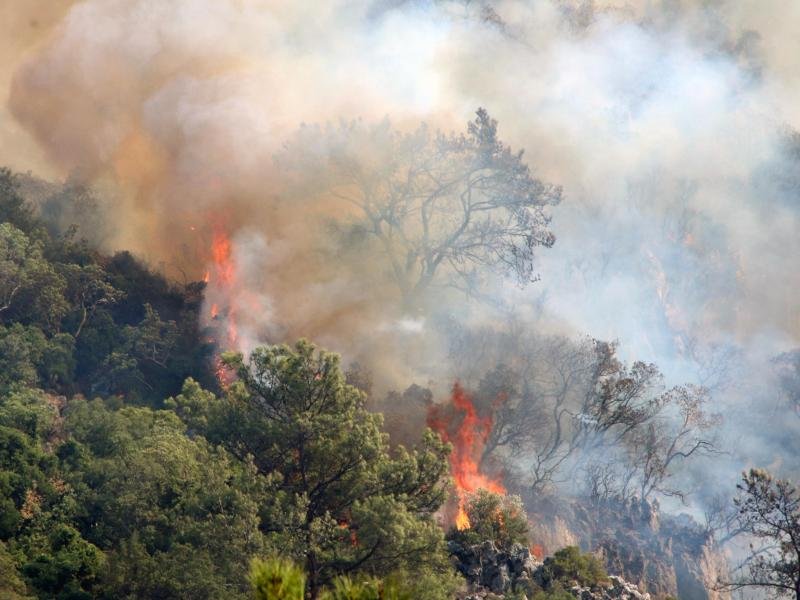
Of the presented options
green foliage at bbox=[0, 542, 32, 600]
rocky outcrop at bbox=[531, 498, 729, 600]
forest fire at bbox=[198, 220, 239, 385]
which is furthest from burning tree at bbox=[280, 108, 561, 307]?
green foliage at bbox=[0, 542, 32, 600]

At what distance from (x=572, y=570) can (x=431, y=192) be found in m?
28.1

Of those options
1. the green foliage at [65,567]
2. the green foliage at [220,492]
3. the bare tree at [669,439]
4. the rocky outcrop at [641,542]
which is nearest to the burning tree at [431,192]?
the bare tree at [669,439]

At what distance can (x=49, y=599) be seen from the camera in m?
38.3

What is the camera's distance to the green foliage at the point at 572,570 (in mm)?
45781

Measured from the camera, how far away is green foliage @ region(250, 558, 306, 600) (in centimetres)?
1616

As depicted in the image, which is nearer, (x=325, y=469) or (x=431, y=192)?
(x=325, y=469)

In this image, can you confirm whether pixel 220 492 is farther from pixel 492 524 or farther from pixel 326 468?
pixel 492 524

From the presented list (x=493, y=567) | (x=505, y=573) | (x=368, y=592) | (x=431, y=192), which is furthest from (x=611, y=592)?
(x=368, y=592)

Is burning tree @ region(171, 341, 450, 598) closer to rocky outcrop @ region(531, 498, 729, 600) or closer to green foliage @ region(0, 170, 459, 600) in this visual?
green foliage @ region(0, 170, 459, 600)

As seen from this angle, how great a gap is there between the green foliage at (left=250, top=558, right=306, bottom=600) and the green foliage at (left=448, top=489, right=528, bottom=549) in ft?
100

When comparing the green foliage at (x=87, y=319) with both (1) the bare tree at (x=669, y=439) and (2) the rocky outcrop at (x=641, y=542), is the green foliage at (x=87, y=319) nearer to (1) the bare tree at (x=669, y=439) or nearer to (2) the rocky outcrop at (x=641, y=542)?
(2) the rocky outcrop at (x=641, y=542)

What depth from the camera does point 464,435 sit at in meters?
61.5

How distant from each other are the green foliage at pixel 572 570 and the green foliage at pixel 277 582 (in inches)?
1205

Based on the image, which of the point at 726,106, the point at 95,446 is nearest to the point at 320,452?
the point at 95,446
